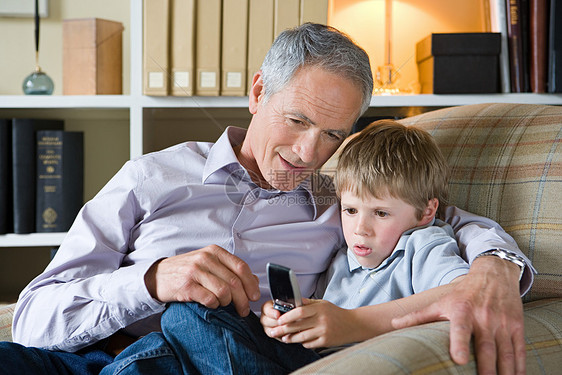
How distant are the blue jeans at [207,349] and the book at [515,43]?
1234mm

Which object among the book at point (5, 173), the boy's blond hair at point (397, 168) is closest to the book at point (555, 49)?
the boy's blond hair at point (397, 168)

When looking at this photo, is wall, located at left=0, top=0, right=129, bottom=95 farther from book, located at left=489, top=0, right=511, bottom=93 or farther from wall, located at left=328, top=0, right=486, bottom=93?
book, located at left=489, top=0, right=511, bottom=93

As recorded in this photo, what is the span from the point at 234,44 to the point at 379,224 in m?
0.86

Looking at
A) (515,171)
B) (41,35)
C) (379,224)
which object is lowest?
(379,224)

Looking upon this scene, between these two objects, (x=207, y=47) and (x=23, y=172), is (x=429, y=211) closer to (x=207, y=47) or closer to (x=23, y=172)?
Answer: (x=207, y=47)

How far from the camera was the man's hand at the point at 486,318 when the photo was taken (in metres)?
0.73

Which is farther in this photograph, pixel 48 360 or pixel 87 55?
pixel 87 55

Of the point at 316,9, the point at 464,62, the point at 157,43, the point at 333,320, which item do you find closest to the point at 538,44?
the point at 464,62

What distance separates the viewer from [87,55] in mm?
1807

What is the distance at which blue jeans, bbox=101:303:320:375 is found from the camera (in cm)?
83

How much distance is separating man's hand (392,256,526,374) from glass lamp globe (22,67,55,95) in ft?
4.94

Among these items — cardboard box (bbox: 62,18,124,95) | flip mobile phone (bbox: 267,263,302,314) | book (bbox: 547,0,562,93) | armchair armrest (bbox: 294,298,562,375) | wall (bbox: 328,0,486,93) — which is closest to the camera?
armchair armrest (bbox: 294,298,562,375)

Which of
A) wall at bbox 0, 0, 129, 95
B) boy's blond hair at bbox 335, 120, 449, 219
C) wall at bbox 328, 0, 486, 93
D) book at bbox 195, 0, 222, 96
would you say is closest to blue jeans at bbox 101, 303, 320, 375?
boy's blond hair at bbox 335, 120, 449, 219

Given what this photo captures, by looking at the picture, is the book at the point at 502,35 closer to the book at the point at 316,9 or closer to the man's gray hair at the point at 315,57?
the book at the point at 316,9
